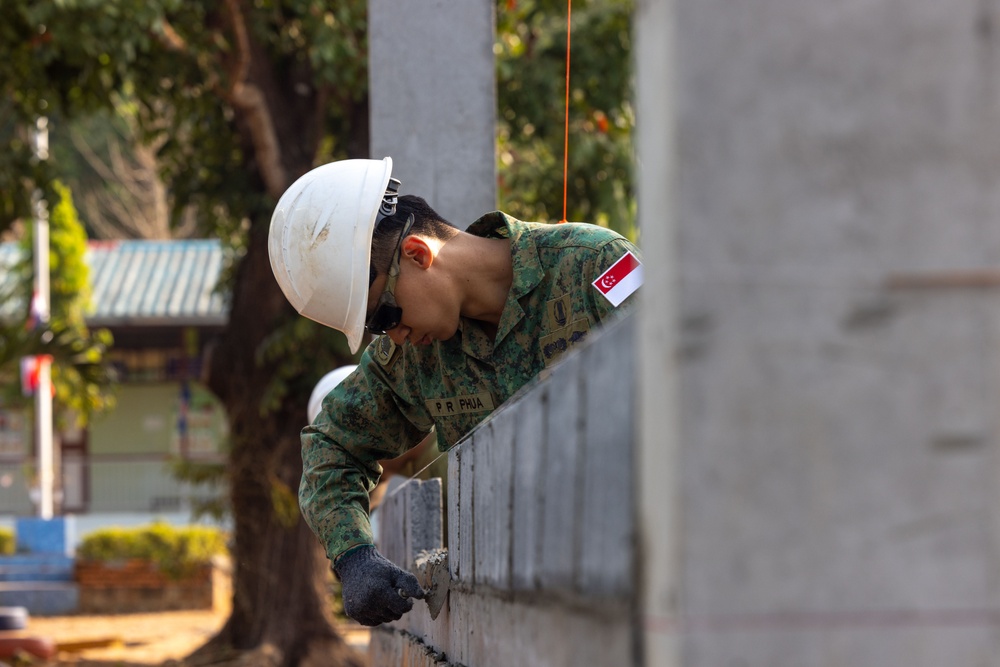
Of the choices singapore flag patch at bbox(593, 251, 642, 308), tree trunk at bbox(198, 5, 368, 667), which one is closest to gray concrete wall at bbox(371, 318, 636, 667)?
singapore flag patch at bbox(593, 251, 642, 308)

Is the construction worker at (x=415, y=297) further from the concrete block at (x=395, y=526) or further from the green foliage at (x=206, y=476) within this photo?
the green foliage at (x=206, y=476)

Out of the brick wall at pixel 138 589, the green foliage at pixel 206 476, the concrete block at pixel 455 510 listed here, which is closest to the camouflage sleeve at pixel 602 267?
the concrete block at pixel 455 510

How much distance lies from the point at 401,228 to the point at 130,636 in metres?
11.7

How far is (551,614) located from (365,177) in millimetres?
1783

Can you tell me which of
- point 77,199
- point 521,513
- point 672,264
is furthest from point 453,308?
point 77,199

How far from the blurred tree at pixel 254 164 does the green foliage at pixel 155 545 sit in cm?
537

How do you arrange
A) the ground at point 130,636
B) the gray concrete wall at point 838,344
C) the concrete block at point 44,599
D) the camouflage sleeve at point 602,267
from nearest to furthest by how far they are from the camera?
the gray concrete wall at point 838,344 < the camouflage sleeve at point 602,267 < the ground at point 130,636 < the concrete block at point 44,599

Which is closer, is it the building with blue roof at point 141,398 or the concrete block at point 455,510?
the concrete block at point 455,510

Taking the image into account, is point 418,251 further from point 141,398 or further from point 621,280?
point 141,398

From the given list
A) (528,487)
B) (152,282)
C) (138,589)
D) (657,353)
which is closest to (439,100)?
(528,487)

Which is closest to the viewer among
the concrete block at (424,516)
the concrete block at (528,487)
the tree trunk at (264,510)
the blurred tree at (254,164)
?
the concrete block at (528,487)

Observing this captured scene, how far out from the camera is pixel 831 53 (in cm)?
120

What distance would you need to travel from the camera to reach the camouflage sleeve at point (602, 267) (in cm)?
322

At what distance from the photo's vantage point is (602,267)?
128 inches
